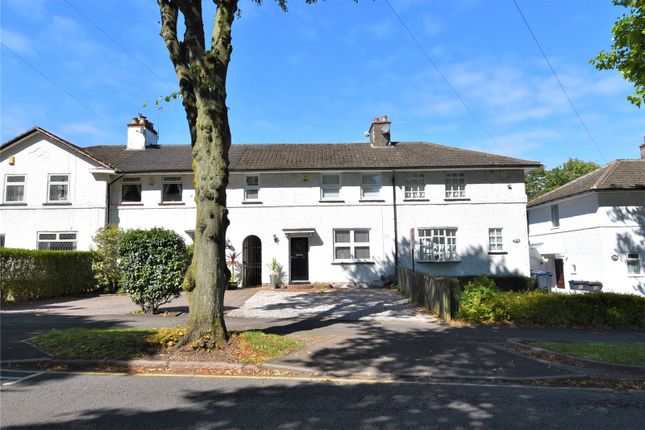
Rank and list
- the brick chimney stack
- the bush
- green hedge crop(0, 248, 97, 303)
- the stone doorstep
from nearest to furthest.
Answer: the stone doorstep < the bush < green hedge crop(0, 248, 97, 303) < the brick chimney stack

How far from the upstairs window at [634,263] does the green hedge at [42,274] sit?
26.7 metres

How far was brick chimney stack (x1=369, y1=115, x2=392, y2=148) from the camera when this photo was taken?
2458 centimetres

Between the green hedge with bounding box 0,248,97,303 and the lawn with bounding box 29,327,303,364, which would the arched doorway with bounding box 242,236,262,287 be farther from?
the lawn with bounding box 29,327,303,364

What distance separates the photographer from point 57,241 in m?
20.5

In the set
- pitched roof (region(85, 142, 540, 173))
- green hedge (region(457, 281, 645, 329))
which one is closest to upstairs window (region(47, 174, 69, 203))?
pitched roof (region(85, 142, 540, 173))

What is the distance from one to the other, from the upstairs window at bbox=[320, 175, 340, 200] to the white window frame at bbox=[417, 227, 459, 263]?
4.64 m

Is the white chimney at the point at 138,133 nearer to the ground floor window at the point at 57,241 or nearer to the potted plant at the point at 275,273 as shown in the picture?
the ground floor window at the point at 57,241

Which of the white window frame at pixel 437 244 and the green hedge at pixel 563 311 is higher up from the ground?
the white window frame at pixel 437 244

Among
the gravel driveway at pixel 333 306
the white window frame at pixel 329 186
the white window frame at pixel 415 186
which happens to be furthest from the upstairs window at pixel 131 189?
the white window frame at pixel 415 186

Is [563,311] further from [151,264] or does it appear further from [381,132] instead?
[381,132]

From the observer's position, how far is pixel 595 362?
21.9ft

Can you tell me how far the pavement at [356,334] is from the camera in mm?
6453

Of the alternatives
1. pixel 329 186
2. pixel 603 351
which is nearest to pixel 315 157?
pixel 329 186

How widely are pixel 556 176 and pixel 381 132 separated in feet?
138
